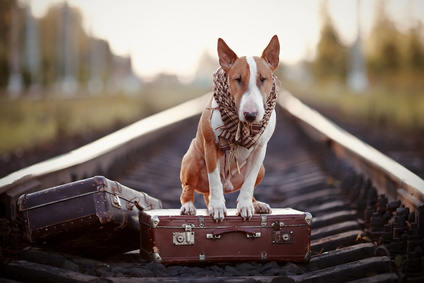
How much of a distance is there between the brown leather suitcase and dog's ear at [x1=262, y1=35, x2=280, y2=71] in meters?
0.99

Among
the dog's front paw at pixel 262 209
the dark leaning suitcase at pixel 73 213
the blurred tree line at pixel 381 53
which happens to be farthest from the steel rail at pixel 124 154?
the blurred tree line at pixel 381 53

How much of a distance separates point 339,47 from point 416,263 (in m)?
68.3

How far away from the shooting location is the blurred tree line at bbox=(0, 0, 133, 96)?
51.0 meters

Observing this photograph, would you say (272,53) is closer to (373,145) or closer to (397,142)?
(373,145)

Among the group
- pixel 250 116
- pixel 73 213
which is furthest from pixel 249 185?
pixel 73 213

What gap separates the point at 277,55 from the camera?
14.3 feet

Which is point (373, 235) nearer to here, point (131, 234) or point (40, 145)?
point (131, 234)

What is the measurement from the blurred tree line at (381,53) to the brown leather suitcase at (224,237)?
47115 millimetres

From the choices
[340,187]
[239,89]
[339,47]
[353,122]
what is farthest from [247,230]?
[339,47]

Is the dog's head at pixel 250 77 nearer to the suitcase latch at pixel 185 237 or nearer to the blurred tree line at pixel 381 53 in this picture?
the suitcase latch at pixel 185 237

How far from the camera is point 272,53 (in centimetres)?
432

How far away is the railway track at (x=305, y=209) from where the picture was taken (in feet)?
12.5

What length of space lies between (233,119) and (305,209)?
2.03 meters

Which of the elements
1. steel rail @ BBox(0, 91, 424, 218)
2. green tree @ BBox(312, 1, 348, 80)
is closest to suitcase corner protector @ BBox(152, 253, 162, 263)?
steel rail @ BBox(0, 91, 424, 218)
